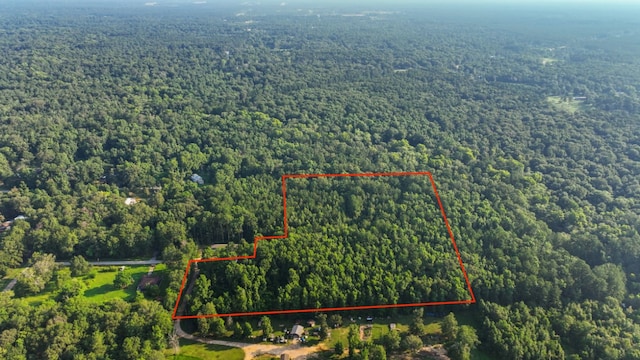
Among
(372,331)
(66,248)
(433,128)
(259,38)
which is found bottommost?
(372,331)

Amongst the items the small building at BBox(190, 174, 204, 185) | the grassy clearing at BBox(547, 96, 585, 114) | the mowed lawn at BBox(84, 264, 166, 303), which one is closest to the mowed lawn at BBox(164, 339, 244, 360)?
the mowed lawn at BBox(84, 264, 166, 303)

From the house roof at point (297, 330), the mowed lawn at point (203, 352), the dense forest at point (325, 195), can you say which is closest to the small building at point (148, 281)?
the dense forest at point (325, 195)

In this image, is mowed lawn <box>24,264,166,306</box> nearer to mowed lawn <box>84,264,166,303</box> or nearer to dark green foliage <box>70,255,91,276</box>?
mowed lawn <box>84,264,166,303</box>

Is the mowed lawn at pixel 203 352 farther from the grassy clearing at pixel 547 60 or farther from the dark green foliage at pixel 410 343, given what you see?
the grassy clearing at pixel 547 60

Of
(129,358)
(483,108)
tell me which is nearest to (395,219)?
(129,358)

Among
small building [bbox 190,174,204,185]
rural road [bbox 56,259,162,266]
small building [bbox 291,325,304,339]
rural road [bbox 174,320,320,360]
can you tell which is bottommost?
rural road [bbox 174,320,320,360]

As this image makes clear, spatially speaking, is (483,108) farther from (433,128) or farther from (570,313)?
(570,313)
